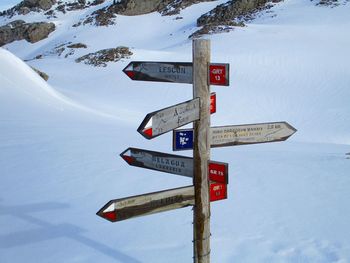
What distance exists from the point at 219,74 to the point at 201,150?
55cm

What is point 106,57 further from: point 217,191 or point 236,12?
point 217,191

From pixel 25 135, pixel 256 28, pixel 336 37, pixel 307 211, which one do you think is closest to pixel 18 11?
pixel 256 28

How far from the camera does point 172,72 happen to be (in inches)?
118

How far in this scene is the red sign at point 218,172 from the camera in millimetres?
2863

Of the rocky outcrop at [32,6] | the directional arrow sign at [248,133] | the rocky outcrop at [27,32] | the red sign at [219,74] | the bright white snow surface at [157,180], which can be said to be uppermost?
the red sign at [219,74]

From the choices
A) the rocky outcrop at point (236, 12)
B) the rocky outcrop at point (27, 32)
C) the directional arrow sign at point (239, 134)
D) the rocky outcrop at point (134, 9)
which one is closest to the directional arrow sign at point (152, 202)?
the directional arrow sign at point (239, 134)

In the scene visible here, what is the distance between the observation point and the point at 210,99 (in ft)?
9.78

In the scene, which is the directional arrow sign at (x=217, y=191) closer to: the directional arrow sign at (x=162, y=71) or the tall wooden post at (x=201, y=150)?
the tall wooden post at (x=201, y=150)

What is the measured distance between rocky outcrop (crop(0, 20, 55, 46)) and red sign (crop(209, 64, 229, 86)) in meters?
48.7

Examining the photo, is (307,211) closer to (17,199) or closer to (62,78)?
(17,199)

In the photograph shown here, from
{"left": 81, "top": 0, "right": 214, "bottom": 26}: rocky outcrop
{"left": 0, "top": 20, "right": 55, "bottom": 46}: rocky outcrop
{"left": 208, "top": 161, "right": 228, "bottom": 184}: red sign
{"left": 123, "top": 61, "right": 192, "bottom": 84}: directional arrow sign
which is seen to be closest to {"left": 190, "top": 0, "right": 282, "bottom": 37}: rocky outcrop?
{"left": 81, "top": 0, "right": 214, "bottom": 26}: rocky outcrop

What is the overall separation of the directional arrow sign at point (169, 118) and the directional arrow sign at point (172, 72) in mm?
200

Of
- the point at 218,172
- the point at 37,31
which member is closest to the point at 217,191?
the point at 218,172

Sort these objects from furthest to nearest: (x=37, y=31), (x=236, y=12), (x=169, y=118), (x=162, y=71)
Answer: (x=37, y=31)
(x=236, y=12)
(x=162, y=71)
(x=169, y=118)
